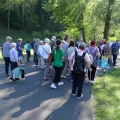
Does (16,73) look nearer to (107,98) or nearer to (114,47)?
(107,98)

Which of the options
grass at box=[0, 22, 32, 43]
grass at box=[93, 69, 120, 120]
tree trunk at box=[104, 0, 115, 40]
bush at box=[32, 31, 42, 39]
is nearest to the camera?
grass at box=[93, 69, 120, 120]

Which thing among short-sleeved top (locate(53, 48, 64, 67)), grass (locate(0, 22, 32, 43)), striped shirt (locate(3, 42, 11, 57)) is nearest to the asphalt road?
short-sleeved top (locate(53, 48, 64, 67))

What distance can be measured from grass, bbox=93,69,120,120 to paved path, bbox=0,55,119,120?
251 mm

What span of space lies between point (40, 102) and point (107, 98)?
2.35 metres

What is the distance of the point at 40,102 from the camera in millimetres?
6949

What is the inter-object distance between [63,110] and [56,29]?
4591 cm

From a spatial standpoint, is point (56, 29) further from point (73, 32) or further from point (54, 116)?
point (54, 116)

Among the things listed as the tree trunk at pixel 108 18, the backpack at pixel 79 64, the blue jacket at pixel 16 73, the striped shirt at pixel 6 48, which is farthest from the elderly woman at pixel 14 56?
the tree trunk at pixel 108 18

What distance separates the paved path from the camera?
5.89 meters

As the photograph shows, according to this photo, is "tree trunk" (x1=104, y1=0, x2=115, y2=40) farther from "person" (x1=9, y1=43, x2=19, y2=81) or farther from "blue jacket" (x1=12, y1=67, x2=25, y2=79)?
"blue jacket" (x1=12, y1=67, x2=25, y2=79)

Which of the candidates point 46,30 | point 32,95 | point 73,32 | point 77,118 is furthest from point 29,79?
point 46,30

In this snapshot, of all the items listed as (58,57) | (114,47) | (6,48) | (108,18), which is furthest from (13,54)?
(108,18)

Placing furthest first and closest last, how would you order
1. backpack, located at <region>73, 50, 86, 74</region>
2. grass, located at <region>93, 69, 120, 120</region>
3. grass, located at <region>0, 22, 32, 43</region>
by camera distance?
1. grass, located at <region>0, 22, 32, 43</region>
2. backpack, located at <region>73, 50, 86, 74</region>
3. grass, located at <region>93, 69, 120, 120</region>

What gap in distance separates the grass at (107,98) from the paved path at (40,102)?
251 mm
